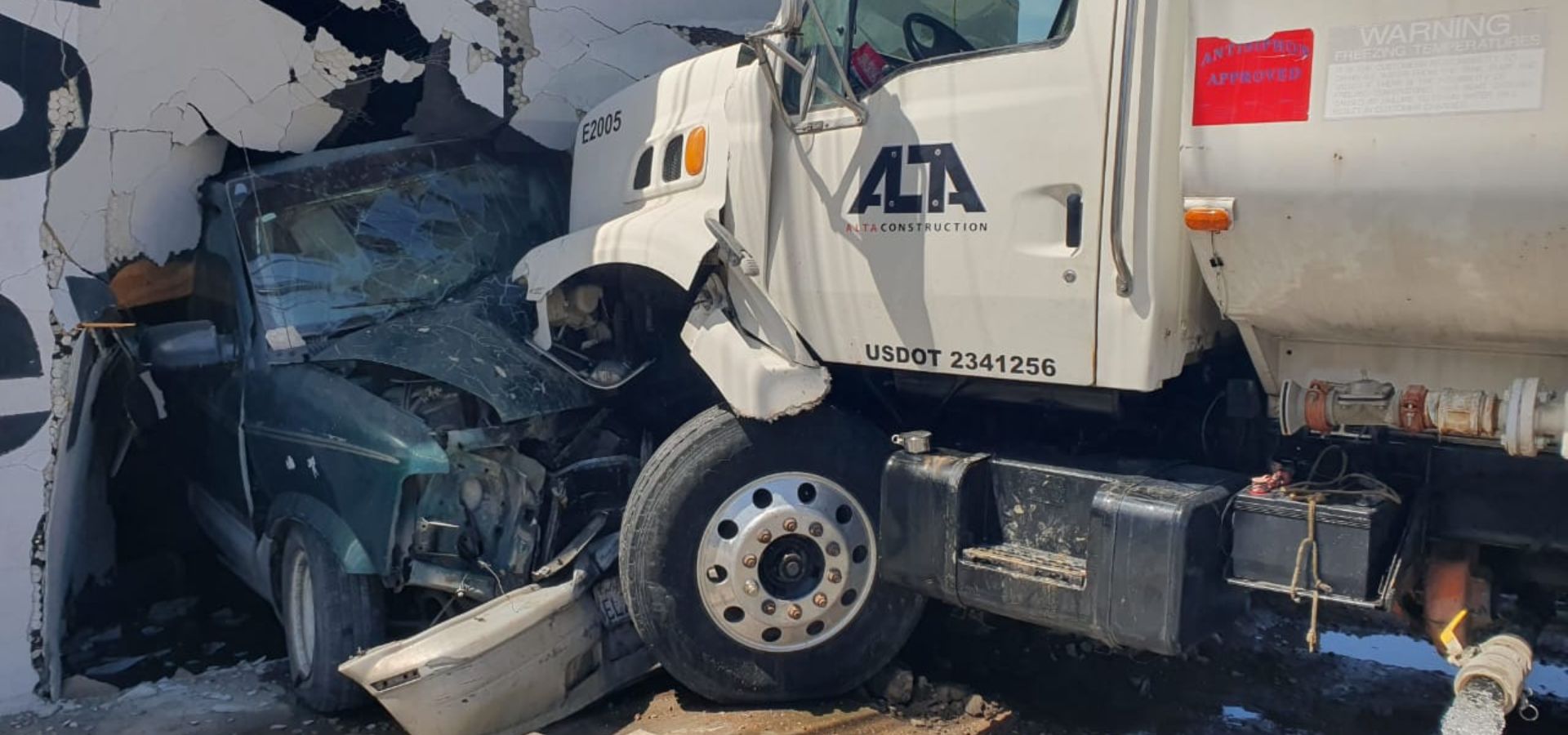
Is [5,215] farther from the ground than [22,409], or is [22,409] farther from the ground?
[5,215]

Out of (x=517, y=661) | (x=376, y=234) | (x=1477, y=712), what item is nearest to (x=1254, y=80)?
(x=1477, y=712)

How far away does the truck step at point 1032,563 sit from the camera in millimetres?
3846

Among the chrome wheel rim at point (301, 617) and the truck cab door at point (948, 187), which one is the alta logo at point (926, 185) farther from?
the chrome wheel rim at point (301, 617)

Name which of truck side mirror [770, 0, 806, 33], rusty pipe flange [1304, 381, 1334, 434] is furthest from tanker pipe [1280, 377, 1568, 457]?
truck side mirror [770, 0, 806, 33]

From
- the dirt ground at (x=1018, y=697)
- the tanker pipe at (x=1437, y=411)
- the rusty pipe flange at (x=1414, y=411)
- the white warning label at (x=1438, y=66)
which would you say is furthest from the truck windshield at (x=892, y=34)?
the dirt ground at (x=1018, y=697)

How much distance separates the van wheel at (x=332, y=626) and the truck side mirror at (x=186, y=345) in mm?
1109

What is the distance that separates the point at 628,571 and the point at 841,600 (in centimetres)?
74

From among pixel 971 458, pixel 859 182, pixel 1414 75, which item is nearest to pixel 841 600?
pixel 971 458

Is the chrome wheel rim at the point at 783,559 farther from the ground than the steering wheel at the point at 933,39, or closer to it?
closer to it

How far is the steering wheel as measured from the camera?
4168mm

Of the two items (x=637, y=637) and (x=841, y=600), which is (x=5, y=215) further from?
(x=841, y=600)

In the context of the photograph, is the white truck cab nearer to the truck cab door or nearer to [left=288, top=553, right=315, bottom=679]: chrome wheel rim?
the truck cab door

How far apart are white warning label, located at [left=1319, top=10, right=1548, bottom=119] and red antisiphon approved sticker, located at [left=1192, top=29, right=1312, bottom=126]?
63 millimetres

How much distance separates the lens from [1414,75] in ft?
9.98
